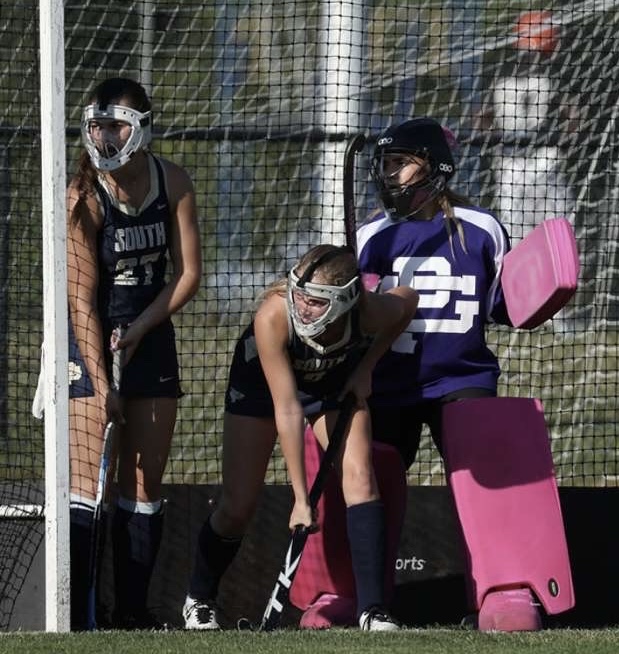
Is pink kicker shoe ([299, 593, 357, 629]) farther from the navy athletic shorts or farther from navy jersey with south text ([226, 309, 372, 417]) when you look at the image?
the navy athletic shorts

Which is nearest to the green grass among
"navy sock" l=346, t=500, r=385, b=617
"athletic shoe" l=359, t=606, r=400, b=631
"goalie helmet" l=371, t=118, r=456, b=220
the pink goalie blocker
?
"athletic shoe" l=359, t=606, r=400, b=631

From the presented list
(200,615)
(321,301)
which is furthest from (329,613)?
(321,301)

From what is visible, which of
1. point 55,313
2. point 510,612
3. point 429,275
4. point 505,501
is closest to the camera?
point 55,313

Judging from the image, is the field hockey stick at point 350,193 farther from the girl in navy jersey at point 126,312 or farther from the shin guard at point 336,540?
the shin guard at point 336,540

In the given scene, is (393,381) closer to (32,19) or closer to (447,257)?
(447,257)

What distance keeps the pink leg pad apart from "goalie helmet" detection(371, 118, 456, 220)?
0.70 m

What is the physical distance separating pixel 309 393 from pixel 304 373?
82mm

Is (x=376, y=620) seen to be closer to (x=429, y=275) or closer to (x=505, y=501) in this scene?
(x=505, y=501)

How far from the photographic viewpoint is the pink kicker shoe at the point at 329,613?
5.02 metres

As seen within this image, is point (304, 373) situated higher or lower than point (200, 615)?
higher

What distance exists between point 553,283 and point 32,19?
216 centimetres

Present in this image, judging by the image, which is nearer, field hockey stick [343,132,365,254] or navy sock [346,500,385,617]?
navy sock [346,500,385,617]

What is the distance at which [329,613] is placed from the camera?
16.6 feet

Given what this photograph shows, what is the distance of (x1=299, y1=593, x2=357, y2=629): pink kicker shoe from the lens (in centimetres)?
502
